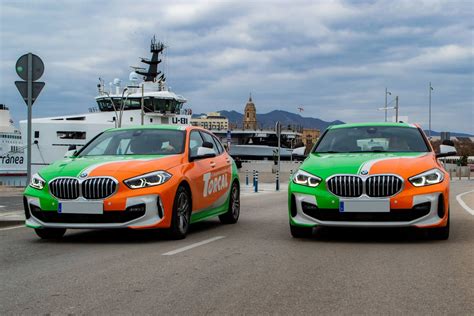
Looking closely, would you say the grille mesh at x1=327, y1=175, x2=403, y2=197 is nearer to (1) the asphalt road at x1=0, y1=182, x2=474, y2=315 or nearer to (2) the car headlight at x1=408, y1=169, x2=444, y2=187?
(2) the car headlight at x1=408, y1=169, x2=444, y2=187

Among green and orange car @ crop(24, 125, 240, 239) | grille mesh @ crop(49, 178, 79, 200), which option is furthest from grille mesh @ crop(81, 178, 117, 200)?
grille mesh @ crop(49, 178, 79, 200)

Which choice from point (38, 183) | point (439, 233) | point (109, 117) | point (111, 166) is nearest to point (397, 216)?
point (439, 233)

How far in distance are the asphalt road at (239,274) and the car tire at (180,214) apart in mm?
177

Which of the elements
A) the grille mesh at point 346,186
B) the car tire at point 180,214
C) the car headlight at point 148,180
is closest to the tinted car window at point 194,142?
the car tire at point 180,214

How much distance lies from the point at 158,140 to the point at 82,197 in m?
1.76

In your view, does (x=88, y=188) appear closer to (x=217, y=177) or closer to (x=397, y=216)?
(x=217, y=177)

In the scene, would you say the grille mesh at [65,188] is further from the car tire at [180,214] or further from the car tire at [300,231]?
the car tire at [300,231]

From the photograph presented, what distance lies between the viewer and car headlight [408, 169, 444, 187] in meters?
7.47

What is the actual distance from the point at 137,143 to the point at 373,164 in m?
3.32

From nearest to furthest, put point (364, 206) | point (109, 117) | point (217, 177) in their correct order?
point (364, 206)
point (217, 177)
point (109, 117)

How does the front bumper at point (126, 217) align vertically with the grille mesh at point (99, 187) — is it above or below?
below

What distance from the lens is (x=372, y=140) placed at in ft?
29.3

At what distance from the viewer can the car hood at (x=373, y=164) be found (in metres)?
7.54

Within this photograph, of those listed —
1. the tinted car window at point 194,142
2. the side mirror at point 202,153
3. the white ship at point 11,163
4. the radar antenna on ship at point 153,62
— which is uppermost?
the radar antenna on ship at point 153,62
